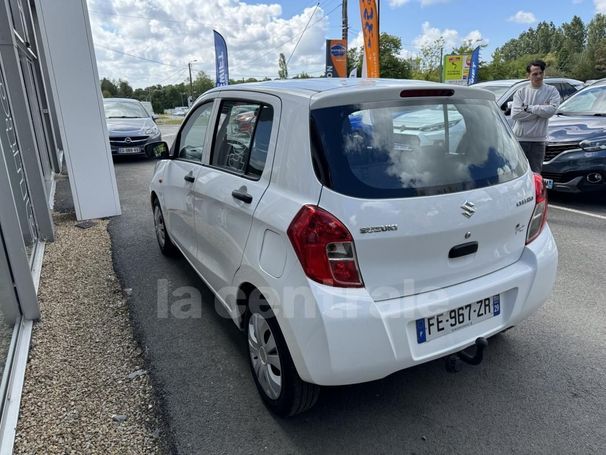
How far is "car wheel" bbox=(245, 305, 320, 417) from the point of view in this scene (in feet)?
7.33

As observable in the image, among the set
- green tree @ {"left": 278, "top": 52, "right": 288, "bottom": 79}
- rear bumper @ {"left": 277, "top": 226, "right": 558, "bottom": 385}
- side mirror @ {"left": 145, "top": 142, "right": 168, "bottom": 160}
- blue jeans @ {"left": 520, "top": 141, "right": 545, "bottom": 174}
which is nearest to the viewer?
rear bumper @ {"left": 277, "top": 226, "right": 558, "bottom": 385}

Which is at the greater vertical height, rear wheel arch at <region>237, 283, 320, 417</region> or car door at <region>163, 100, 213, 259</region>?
car door at <region>163, 100, 213, 259</region>

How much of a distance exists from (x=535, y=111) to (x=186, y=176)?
4.69 metres

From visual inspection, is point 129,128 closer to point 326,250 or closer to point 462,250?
point 326,250

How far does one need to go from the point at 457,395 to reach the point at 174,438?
5.22 ft

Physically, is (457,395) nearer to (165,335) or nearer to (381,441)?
(381,441)

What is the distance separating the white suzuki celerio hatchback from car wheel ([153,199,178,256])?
6.88ft

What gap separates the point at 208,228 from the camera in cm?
311

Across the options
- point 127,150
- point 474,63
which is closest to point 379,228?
point 127,150

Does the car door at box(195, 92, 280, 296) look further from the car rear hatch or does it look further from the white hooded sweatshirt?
the white hooded sweatshirt

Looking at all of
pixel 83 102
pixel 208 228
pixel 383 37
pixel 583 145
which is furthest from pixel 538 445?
pixel 383 37

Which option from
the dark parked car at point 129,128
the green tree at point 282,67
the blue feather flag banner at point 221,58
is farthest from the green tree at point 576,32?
the dark parked car at point 129,128

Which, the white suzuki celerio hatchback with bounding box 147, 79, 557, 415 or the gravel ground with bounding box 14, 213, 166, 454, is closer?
the white suzuki celerio hatchback with bounding box 147, 79, 557, 415

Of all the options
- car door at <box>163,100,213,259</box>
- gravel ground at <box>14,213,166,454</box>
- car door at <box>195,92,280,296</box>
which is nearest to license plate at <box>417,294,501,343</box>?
car door at <box>195,92,280,296</box>
